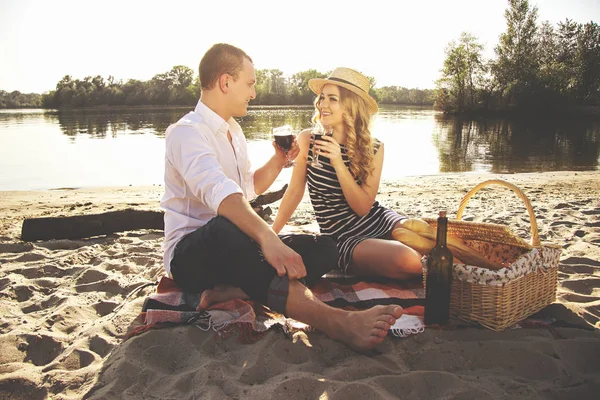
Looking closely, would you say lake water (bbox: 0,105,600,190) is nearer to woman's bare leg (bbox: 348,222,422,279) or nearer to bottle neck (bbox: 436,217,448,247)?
woman's bare leg (bbox: 348,222,422,279)

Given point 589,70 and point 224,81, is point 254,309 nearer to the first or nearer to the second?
point 224,81

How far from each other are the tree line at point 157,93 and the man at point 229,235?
242ft

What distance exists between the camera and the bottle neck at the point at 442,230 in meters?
2.38

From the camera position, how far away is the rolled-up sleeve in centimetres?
251

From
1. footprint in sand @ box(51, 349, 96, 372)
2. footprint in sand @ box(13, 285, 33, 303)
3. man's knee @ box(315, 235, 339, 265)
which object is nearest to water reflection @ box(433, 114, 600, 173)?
man's knee @ box(315, 235, 339, 265)

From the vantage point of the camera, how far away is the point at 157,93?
80875 mm

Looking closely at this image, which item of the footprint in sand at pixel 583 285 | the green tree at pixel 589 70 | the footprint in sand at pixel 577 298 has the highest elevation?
the green tree at pixel 589 70

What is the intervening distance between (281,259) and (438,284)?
3.22 ft

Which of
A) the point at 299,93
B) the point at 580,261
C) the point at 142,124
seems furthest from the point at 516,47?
the point at 580,261

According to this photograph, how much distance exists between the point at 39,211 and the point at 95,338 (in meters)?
5.46

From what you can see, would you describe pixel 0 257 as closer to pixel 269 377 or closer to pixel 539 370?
pixel 269 377

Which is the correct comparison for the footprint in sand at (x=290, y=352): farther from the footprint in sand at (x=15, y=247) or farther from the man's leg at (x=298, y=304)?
the footprint in sand at (x=15, y=247)

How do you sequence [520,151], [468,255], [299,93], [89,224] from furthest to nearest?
[299,93]
[520,151]
[89,224]
[468,255]

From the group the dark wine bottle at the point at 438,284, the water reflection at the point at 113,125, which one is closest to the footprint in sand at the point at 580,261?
the dark wine bottle at the point at 438,284
